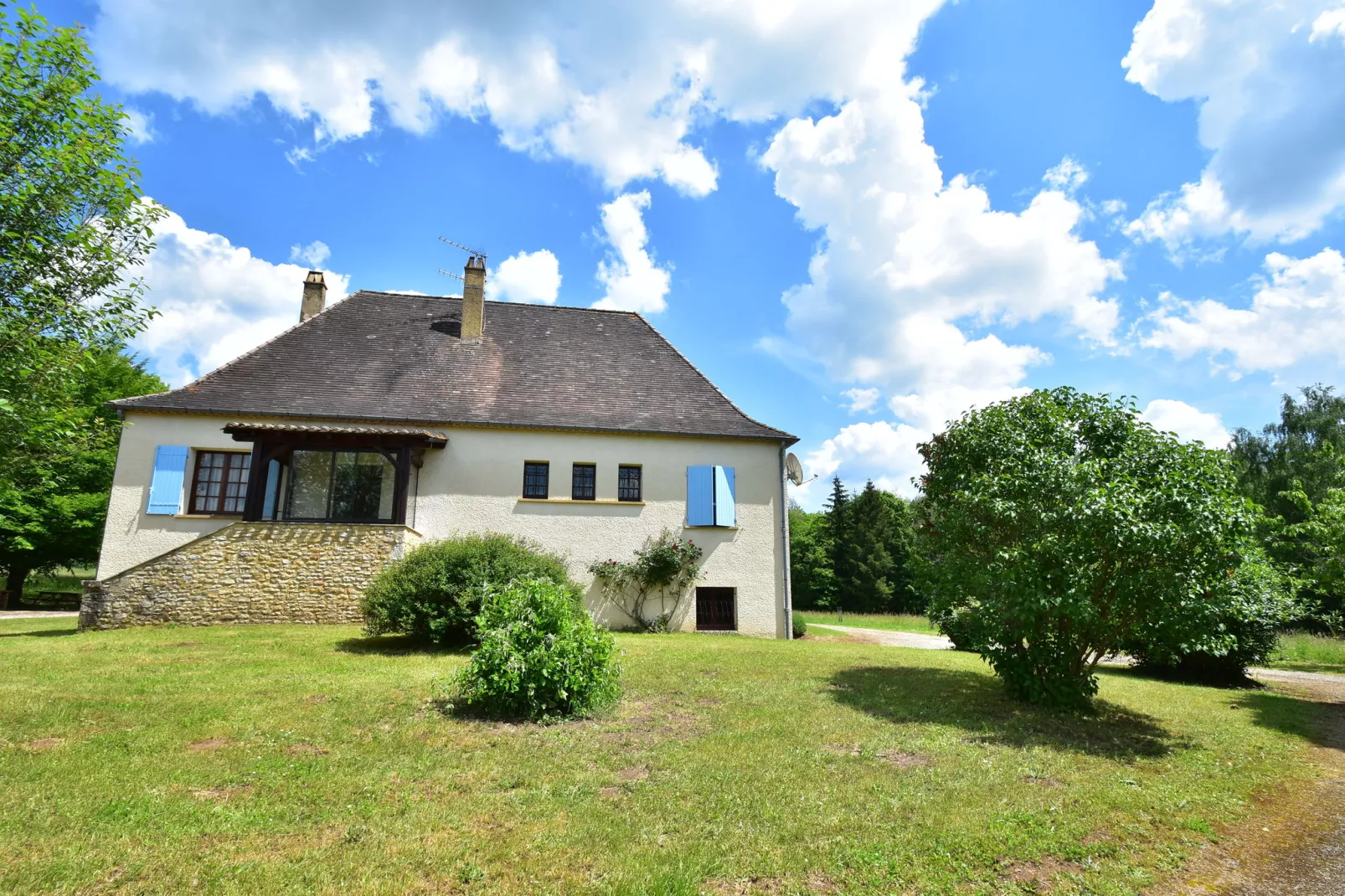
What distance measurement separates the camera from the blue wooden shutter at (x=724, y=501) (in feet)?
54.3

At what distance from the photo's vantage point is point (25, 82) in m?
6.00

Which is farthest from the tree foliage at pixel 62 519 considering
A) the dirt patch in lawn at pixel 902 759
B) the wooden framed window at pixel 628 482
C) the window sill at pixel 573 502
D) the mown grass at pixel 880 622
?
the mown grass at pixel 880 622

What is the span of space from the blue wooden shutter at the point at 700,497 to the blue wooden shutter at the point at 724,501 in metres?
0.11

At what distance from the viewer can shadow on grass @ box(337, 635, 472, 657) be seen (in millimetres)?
10211

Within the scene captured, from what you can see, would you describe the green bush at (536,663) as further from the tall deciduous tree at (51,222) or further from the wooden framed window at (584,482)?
the wooden framed window at (584,482)

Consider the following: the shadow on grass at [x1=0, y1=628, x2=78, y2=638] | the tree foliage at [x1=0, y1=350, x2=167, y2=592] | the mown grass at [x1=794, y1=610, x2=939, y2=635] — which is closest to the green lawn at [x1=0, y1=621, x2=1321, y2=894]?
the shadow on grass at [x1=0, y1=628, x2=78, y2=638]

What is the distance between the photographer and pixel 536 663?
21.6 feet

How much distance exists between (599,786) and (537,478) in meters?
12.2

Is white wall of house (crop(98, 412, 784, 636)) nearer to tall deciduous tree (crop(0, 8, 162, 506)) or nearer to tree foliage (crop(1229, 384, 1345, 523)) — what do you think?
tall deciduous tree (crop(0, 8, 162, 506))

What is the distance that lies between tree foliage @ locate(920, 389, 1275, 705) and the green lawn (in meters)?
0.91

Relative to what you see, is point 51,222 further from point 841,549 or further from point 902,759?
point 841,549

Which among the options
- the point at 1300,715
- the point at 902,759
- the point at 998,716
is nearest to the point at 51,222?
the point at 902,759

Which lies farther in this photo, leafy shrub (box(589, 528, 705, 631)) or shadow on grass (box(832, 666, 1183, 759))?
leafy shrub (box(589, 528, 705, 631))

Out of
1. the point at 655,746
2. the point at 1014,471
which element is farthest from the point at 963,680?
the point at 655,746
